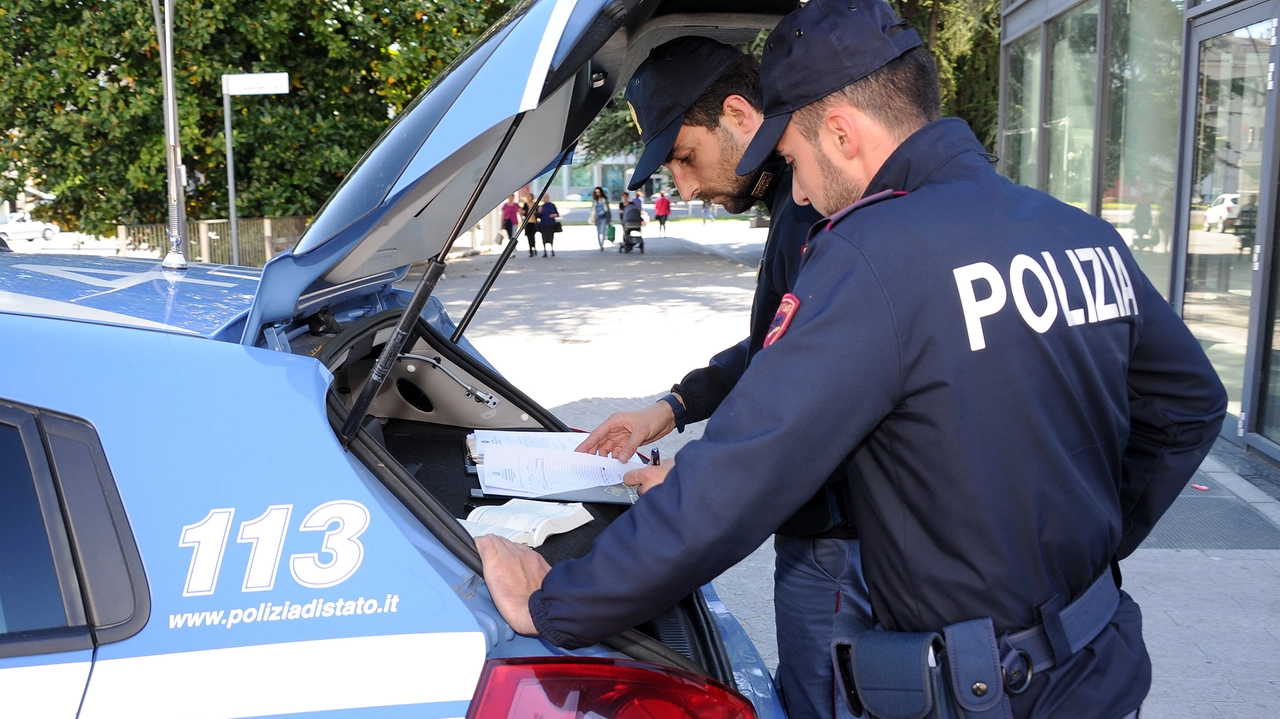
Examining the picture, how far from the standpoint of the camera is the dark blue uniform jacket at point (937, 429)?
1.32 metres

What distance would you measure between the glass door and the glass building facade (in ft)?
0.04

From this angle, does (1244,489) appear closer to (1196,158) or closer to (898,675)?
(1196,158)

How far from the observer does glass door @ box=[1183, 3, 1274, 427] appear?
604 cm

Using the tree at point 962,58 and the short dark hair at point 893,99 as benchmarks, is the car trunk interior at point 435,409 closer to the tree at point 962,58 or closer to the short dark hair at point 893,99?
the short dark hair at point 893,99

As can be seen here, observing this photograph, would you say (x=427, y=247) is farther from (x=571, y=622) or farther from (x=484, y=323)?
(x=484, y=323)

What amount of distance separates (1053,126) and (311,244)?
10.6m

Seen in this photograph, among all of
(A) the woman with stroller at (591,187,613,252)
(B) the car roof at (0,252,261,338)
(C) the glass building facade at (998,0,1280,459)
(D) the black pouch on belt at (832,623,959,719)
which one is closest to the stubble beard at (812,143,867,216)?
(D) the black pouch on belt at (832,623,959,719)

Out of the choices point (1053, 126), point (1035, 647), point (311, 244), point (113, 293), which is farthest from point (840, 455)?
point (1053, 126)

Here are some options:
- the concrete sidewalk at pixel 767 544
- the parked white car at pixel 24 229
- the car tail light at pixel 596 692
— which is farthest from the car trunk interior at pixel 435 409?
the parked white car at pixel 24 229

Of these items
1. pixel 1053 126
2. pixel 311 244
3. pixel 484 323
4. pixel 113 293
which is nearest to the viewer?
pixel 311 244

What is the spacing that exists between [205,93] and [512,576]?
48.7ft

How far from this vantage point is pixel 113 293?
76.7 inches

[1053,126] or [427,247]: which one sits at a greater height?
[1053,126]

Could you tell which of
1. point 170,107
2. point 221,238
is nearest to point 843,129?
point 170,107
